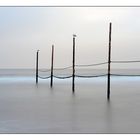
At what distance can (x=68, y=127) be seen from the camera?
3953 mm

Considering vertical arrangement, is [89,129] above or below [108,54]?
below
